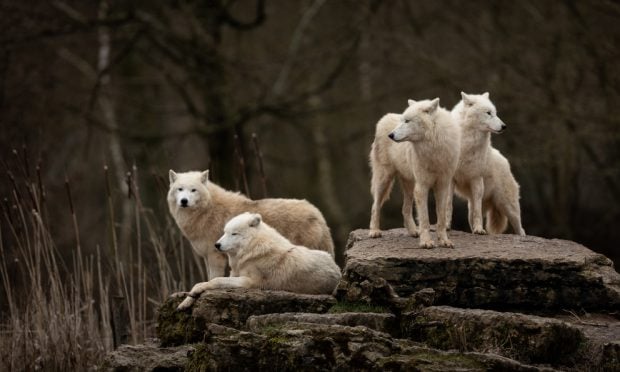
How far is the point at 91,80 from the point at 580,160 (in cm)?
1036

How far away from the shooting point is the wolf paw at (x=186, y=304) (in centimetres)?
793

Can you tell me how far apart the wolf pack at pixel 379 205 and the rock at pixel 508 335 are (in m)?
1.35

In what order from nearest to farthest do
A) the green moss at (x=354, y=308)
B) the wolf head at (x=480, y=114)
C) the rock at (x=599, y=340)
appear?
the rock at (x=599, y=340), the green moss at (x=354, y=308), the wolf head at (x=480, y=114)

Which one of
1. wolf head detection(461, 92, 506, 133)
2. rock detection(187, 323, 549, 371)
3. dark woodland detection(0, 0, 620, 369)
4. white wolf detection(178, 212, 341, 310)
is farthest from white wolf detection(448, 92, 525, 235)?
dark woodland detection(0, 0, 620, 369)

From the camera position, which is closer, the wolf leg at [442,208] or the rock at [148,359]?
the rock at [148,359]

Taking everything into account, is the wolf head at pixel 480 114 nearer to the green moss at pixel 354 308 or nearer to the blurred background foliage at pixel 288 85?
the green moss at pixel 354 308

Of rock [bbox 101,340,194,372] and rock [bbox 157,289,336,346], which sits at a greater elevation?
rock [bbox 157,289,336,346]

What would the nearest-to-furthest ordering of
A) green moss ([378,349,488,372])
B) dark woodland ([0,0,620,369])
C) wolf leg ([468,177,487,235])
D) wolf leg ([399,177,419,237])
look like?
green moss ([378,349,488,372])
wolf leg ([468,177,487,235])
wolf leg ([399,177,419,237])
dark woodland ([0,0,620,369])

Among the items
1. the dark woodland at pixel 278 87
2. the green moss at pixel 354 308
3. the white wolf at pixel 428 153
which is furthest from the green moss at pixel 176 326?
the dark woodland at pixel 278 87

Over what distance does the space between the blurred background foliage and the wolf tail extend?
21.1 ft

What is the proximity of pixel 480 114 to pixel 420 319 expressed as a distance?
2482 millimetres

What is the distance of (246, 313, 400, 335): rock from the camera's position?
23.4 feet

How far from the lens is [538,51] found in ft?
58.6

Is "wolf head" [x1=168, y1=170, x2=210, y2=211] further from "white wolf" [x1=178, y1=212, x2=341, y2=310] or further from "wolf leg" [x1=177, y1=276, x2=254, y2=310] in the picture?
"wolf leg" [x1=177, y1=276, x2=254, y2=310]
